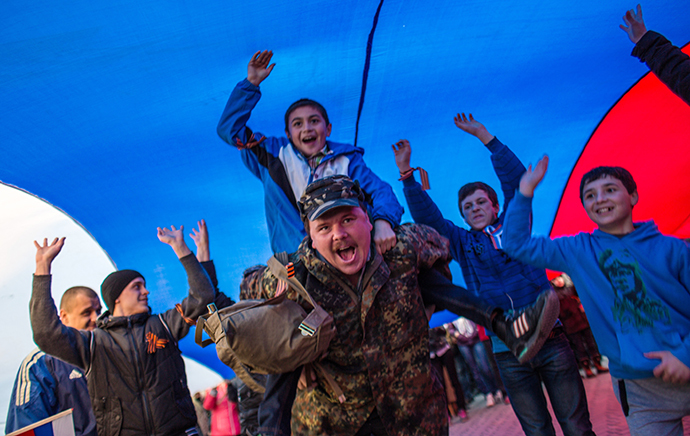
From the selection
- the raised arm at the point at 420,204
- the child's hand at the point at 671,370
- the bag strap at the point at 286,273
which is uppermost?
the raised arm at the point at 420,204

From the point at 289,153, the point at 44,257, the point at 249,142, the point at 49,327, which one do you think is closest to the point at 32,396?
the point at 49,327

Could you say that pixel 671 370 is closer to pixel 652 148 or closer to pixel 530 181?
pixel 530 181

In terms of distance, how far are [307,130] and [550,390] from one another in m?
1.99

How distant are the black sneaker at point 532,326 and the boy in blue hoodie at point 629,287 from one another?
53 cm

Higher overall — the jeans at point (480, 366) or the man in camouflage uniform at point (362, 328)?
the man in camouflage uniform at point (362, 328)

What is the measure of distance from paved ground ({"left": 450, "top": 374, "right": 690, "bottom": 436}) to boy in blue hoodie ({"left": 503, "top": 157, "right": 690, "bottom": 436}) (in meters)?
1.47

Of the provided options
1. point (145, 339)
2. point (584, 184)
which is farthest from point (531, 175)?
point (145, 339)

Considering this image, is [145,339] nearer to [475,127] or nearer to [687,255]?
[475,127]

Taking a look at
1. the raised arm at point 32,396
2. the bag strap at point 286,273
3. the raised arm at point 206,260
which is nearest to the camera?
the bag strap at point 286,273

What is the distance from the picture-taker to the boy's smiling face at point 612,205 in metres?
2.25

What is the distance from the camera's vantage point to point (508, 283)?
104 inches

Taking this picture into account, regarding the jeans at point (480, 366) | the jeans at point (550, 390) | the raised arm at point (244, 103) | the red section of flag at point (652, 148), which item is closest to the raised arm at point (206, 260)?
the raised arm at point (244, 103)

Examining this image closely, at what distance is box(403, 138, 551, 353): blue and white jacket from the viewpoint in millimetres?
2614

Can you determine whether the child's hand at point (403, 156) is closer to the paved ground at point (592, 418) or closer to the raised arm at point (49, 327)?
the raised arm at point (49, 327)
